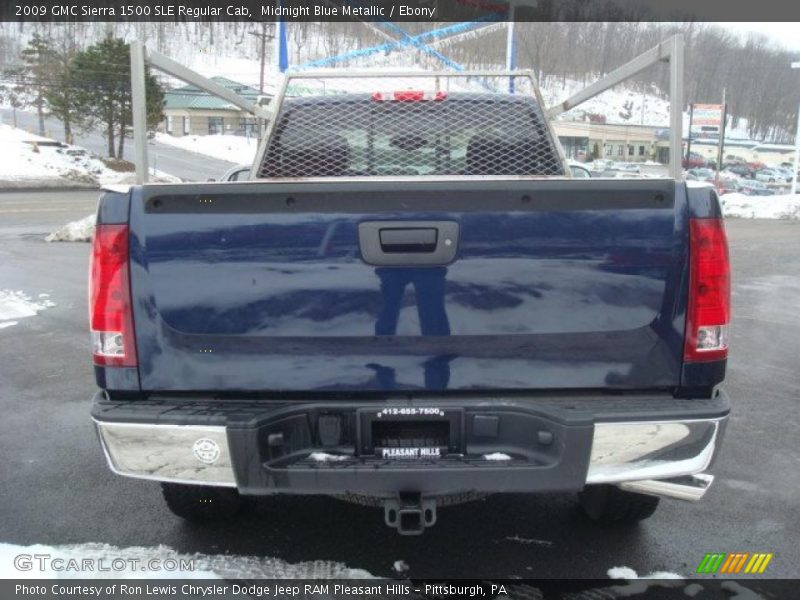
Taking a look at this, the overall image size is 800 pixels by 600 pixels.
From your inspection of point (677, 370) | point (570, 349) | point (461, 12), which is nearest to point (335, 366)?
point (570, 349)

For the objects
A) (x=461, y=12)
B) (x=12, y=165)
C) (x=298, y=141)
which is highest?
(x=461, y=12)

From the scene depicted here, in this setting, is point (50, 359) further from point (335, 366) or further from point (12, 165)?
point (12, 165)

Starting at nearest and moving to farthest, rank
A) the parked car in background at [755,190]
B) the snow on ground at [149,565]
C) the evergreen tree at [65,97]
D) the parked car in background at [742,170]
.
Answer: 1. the snow on ground at [149,565]
2. the evergreen tree at [65,97]
3. the parked car in background at [755,190]
4. the parked car in background at [742,170]

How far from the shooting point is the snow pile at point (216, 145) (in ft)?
A: 170

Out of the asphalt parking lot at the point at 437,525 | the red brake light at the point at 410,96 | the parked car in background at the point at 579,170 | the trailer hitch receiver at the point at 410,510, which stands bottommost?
the asphalt parking lot at the point at 437,525

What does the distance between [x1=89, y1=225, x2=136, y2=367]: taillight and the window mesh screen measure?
1802 mm

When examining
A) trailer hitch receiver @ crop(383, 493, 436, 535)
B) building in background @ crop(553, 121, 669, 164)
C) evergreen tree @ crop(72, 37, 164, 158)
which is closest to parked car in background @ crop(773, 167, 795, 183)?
building in background @ crop(553, 121, 669, 164)

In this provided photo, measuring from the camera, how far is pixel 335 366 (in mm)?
2475

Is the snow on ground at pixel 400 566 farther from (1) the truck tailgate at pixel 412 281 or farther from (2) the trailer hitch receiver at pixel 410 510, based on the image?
(1) the truck tailgate at pixel 412 281

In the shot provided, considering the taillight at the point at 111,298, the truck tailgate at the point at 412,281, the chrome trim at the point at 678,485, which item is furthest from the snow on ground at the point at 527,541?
the taillight at the point at 111,298

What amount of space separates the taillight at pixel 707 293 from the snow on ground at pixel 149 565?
1.59 metres

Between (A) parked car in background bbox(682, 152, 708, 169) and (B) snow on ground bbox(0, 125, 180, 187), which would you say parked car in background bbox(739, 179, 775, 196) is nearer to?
(A) parked car in background bbox(682, 152, 708, 169)

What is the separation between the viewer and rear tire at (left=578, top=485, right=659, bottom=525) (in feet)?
10.4

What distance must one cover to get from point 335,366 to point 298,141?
2.20 m
